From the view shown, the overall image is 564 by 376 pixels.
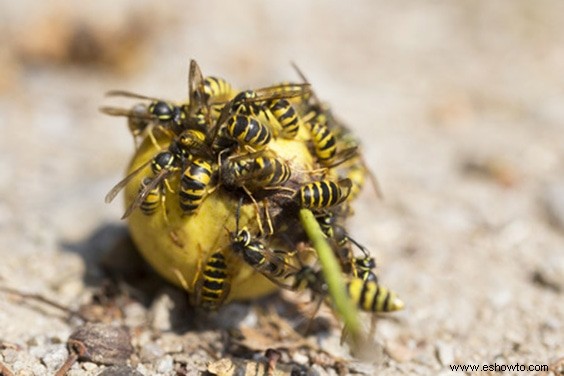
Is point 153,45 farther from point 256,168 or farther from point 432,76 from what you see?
point 256,168

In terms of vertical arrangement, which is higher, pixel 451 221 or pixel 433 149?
pixel 433 149

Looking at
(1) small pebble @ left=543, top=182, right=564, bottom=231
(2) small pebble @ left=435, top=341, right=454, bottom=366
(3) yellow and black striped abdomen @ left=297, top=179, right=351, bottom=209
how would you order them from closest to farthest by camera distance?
(3) yellow and black striped abdomen @ left=297, top=179, right=351, bottom=209 → (2) small pebble @ left=435, top=341, right=454, bottom=366 → (1) small pebble @ left=543, top=182, right=564, bottom=231

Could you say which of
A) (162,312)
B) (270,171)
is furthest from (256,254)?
(162,312)

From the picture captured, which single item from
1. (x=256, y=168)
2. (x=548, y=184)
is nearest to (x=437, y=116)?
(x=548, y=184)

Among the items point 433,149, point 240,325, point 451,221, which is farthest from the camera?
point 433,149

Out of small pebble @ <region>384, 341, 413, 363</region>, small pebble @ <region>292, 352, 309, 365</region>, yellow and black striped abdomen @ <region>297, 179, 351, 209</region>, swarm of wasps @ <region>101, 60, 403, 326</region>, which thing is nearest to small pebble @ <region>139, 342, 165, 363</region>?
swarm of wasps @ <region>101, 60, 403, 326</region>

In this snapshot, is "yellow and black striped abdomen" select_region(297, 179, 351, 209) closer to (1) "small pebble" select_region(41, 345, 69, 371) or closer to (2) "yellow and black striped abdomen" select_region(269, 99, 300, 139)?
(2) "yellow and black striped abdomen" select_region(269, 99, 300, 139)

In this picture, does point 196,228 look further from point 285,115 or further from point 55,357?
point 55,357
